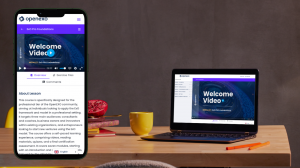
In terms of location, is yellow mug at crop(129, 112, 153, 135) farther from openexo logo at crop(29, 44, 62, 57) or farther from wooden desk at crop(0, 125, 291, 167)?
openexo logo at crop(29, 44, 62, 57)

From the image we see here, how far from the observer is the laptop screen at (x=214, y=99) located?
1.17 m

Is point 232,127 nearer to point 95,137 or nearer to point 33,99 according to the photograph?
point 95,137

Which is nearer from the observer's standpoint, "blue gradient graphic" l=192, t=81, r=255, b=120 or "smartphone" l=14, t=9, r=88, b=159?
"smartphone" l=14, t=9, r=88, b=159

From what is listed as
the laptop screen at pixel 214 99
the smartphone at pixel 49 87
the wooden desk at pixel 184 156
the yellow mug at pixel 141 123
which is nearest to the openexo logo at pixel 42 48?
the smartphone at pixel 49 87

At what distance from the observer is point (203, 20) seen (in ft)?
8.25

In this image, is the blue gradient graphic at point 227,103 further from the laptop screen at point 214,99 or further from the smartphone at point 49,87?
the smartphone at point 49,87

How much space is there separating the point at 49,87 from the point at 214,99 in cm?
89

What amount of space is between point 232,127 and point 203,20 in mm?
1529

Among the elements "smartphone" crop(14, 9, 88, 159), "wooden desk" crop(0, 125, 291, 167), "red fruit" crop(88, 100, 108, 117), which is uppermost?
"smartphone" crop(14, 9, 88, 159)

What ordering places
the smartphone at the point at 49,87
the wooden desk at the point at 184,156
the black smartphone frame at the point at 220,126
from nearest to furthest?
1. the smartphone at the point at 49,87
2. the wooden desk at the point at 184,156
3. the black smartphone frame at the point at 220,126

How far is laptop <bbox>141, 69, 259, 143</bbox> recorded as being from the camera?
1164 mm

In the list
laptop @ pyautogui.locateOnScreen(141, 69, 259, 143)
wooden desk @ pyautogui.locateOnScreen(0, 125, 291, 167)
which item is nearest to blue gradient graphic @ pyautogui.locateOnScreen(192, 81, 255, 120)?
laptop @ pyautogui.locateOnScreen(141, 69, 259, 143)

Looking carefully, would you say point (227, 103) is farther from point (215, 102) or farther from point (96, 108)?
point (96, 108)

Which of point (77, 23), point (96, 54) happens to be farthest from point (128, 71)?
point (77, 23)
